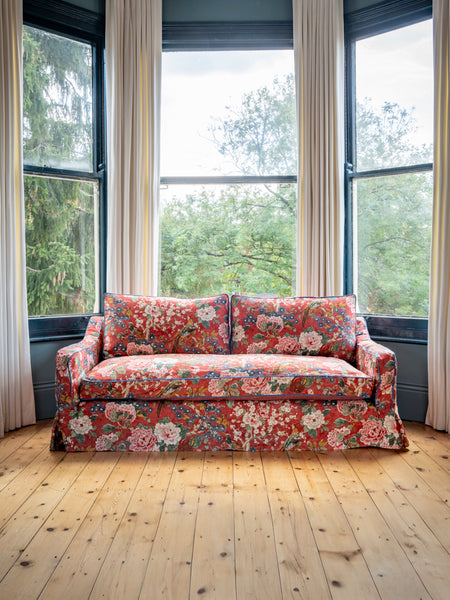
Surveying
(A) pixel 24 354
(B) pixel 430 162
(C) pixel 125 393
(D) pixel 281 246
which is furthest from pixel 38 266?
(B) pixel 430 162

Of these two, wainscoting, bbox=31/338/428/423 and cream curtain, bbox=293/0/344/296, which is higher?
cream curtain, bbox=293/0/344/296

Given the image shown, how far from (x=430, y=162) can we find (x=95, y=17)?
274 cm

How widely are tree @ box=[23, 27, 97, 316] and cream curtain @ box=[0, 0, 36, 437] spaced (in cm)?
25

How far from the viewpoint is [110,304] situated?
341 cm

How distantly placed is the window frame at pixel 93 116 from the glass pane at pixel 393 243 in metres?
1.99

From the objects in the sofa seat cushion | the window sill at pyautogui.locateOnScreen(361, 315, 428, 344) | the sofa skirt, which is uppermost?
the window sill at pyautogui.locateOnScreen(361, 315, 428, 344)

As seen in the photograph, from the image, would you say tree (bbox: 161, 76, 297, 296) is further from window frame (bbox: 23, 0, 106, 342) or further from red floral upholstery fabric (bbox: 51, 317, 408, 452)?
red floral upholstery fabric (bbox: 51, 317, 408, 452)

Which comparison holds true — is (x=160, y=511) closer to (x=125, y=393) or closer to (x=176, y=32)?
(x=125, y=393)

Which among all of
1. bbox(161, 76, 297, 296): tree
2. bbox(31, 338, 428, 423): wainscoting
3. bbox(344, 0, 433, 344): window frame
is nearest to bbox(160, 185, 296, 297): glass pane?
bbox(161, 76, 297, 296): tree

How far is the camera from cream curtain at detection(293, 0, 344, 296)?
375 centimetres

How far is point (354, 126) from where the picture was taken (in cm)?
388

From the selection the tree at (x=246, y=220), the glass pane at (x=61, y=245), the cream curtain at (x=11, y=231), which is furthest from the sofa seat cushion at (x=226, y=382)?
the tree at (x=246, y=220)

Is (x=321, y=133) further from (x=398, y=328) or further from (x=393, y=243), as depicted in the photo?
(x=398, y=328)

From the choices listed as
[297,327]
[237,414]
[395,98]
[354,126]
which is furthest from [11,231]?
[395,98]
